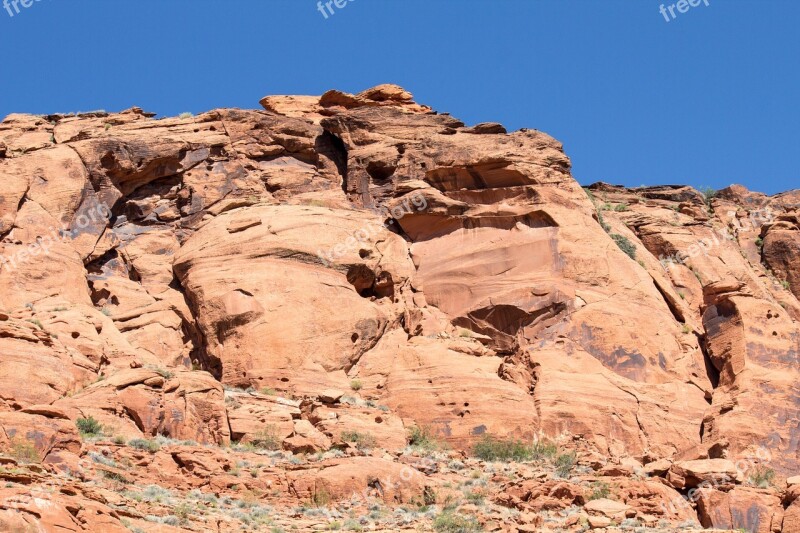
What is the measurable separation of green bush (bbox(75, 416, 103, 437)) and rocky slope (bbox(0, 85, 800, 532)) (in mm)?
303

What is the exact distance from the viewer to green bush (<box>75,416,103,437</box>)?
32069mm

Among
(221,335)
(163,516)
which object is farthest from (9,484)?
(221,335)

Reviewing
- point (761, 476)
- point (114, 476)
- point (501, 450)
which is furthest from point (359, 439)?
point (761, 476)

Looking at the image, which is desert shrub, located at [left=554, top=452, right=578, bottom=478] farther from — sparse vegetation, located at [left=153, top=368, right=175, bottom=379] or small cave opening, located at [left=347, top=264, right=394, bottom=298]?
sparse vegetation, located at [left=153, top=368, right=175, bottom=379]

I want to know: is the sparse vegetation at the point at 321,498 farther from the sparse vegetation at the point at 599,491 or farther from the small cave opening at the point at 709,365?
the small cave opening at the point at 709,365

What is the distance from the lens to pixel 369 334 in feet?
135

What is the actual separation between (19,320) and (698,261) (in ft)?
86.5

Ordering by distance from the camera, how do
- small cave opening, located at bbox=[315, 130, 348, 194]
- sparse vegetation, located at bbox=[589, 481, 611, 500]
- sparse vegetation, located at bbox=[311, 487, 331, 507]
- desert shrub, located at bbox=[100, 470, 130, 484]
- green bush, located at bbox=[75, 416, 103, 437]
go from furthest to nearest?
1. small cave opening, located at bbox=[315, 130, 348, 194]
2. green bush, located at bbox=[75, 416, 103, 437]
3. sparse vegetation, located at bbox=[589, 481, 611, 500]
4. sparse vegetation, located at bbox=[311, 487, 331, 507]
5. desert shrub, located at bbox=[100, 470, 130, 484]

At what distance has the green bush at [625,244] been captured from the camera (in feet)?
158

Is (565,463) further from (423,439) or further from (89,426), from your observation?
(89,426)

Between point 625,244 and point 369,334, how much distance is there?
1246cm

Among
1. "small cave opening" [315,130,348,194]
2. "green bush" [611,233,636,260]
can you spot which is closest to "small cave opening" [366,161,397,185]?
"small cave opening" [315,130,348,194]

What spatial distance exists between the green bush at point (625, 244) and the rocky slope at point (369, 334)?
190 mm

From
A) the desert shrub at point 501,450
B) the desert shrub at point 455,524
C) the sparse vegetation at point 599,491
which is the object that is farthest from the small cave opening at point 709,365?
the desert shrub at point 455,524
